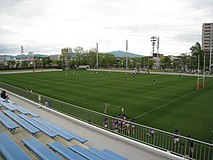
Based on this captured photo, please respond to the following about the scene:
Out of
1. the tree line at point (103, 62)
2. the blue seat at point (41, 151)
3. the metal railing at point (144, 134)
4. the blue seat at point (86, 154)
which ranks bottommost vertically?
the metal railing at point (144, 134)

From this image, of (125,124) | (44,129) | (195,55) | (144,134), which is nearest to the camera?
(44,129)

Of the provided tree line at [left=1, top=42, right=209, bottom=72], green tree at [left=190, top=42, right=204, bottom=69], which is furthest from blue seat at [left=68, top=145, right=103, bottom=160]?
tree line at [left=1, top=42, right=209, bottom=72]

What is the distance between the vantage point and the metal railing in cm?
962

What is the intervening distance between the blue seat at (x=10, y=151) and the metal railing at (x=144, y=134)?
509cm

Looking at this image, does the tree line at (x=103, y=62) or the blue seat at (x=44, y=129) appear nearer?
the blue seat at (x=44, y=129)

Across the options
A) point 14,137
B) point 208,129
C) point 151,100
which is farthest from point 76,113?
point 151,100

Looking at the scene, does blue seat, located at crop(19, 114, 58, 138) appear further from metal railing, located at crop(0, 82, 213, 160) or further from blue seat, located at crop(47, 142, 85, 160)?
metal railing, located at crop(0, 82, 213, 160)

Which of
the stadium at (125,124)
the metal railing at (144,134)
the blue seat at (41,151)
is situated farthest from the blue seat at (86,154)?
the metal railing at (144,134)

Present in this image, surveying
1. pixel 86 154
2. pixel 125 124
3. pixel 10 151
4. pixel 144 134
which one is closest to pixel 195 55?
pixel 144 134

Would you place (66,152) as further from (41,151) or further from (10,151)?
(10,151)

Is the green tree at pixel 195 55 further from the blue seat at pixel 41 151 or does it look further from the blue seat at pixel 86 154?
the blue seat at pixel 41 151

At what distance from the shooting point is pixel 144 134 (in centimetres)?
1347

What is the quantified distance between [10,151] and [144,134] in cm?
858

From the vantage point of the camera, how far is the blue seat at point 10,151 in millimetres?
7258
